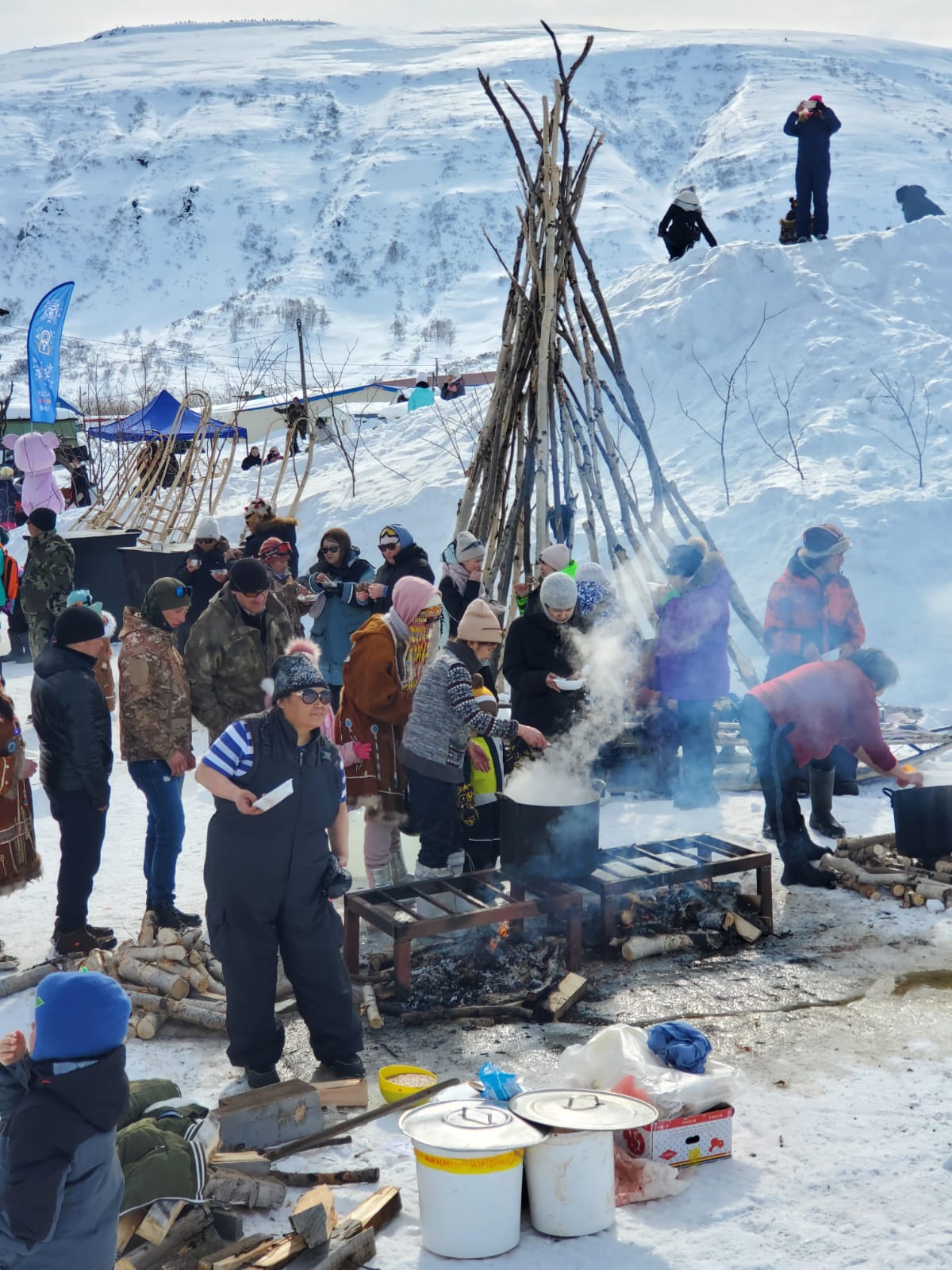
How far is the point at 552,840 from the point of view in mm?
5090

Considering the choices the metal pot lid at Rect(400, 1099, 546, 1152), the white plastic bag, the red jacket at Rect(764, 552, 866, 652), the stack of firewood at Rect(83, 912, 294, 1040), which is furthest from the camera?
the red jacket at Rect(764, 552, 866, 652)

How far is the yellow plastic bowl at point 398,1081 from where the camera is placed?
153 inches

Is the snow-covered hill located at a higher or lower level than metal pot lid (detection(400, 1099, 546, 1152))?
higher

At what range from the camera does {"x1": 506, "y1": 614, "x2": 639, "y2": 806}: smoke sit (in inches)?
217

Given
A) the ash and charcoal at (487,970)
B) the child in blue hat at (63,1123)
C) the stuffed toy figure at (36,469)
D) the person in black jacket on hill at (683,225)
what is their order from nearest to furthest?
the child in blue hat at (63,1123), the ash and charcoal at (487,970), the person in black jacket on hill at (683,225), the stuffed toy figure at (36,469)

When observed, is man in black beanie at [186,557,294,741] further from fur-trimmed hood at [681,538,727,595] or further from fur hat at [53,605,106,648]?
fur-trimmed hood at [681,538,727,595]

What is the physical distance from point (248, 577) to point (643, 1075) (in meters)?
3.06

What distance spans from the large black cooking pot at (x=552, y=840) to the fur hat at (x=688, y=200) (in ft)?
29.2

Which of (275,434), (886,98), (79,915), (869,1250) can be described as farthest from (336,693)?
(886,98)

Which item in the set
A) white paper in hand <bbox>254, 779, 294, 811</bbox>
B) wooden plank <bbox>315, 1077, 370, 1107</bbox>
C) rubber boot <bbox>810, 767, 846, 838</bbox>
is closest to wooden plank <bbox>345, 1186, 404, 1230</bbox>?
wooden plank <bbox>315, 1077, 370, 1107</bbox>

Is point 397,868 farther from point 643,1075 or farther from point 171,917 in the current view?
point 643,1075

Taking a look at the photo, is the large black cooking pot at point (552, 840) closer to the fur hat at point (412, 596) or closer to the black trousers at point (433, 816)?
the black trousers at point (433, 816)

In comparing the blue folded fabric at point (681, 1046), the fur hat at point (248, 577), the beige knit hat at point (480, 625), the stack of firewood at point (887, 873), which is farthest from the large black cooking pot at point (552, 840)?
the fur hat at point (248, 577)

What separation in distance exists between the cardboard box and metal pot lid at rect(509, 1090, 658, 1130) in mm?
133
